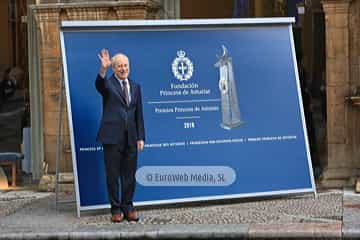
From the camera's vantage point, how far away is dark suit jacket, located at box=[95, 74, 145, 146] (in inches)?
368

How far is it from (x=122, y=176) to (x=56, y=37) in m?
3.33

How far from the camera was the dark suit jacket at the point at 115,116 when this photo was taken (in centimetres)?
934

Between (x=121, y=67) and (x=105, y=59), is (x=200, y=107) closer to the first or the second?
(x=121, y=67)

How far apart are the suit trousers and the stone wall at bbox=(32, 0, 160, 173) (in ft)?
9.01

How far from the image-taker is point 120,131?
30.6 feet

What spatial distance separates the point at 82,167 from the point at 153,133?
36.8 inches

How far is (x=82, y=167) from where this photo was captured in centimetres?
986

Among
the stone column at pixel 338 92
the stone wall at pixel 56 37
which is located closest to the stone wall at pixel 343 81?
the stone column at pixel 338 92

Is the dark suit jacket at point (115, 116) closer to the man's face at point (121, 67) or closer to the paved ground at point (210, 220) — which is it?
the man's face at point (121, 67)

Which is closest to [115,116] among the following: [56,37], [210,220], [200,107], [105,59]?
[105,59]

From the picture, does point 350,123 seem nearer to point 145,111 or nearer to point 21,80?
point 145,111

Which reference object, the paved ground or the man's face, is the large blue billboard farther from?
the man's face

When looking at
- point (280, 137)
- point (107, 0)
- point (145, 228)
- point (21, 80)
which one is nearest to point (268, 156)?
point (280, 137)

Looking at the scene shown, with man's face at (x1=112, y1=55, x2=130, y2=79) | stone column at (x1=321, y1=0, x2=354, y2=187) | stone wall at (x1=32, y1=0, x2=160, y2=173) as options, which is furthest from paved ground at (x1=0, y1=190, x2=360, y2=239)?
man's face at (x1=112, y1=55, x2=130, y2=79)
